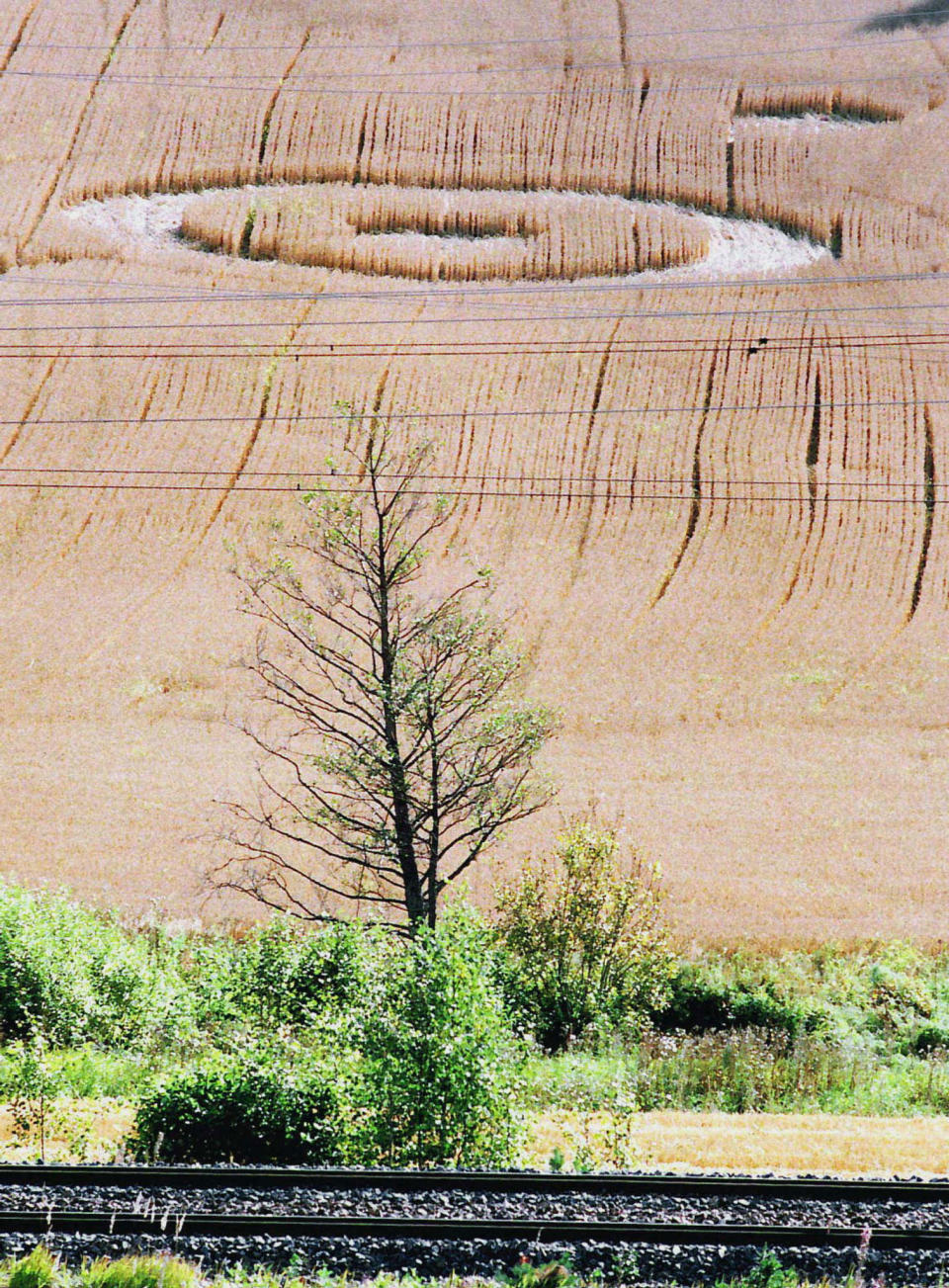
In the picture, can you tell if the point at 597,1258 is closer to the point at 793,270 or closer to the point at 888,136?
the point at 793,270

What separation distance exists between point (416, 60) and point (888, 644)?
3341cm

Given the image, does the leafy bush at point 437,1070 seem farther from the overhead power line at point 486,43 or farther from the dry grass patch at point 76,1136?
the overhead power line at point 486,43

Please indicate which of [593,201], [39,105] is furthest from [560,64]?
[39,105]

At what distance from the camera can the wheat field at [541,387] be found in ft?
92.6

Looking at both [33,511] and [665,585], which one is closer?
[665,585]

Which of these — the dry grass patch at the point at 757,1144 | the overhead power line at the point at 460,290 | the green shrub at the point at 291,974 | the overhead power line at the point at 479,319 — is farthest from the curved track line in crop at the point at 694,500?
the dry grass patch at the point at 757,1144

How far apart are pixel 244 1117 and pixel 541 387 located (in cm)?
3354

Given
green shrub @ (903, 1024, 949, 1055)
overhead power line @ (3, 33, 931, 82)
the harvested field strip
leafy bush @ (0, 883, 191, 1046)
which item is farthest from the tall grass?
overhead power line @ (3, 33, 931, 82)

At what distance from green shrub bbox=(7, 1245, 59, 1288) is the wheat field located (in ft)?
50.6

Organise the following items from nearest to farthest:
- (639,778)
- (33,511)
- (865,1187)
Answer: (865,1187) < (639,778) < (33,511)

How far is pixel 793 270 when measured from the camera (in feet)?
156

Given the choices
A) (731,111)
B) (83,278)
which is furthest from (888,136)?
(83,278)

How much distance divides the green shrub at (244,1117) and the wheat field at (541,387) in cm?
1182

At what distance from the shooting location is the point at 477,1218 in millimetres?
8797
